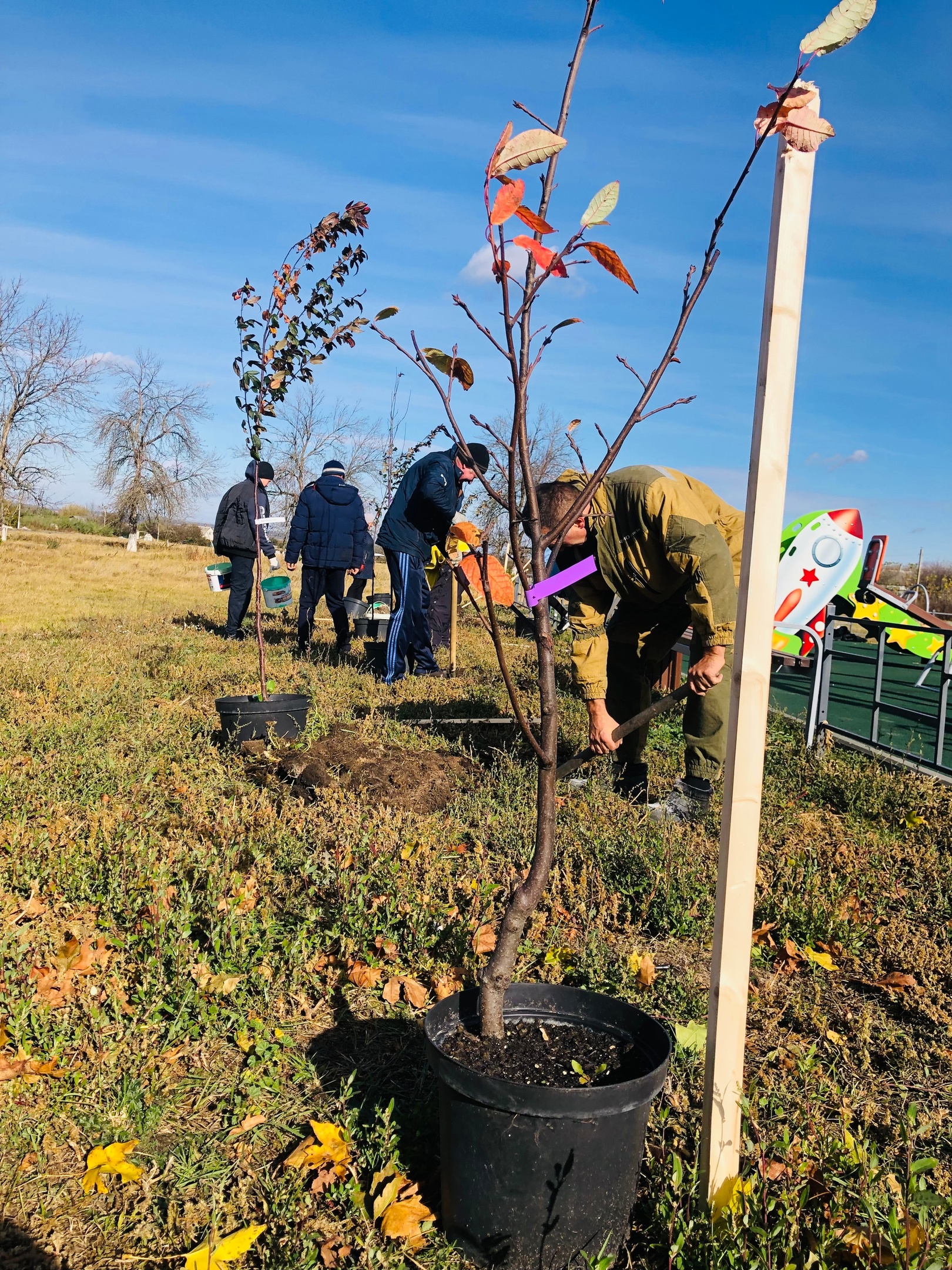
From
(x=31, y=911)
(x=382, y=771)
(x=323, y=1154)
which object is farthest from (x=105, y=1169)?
(x=382, y=771)

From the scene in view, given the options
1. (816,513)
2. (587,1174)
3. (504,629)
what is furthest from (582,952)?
(504,629)

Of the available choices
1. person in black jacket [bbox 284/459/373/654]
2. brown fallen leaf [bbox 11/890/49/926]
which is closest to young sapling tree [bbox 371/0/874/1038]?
brown fallen leaf [bbox 11/890/49/926]

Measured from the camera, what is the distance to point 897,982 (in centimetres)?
292

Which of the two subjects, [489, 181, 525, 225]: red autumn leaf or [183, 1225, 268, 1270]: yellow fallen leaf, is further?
[183, 1225, 268, 1270]: yellow fallen leaf

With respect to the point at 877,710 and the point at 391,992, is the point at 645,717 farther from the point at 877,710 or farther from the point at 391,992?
the point at 877,710

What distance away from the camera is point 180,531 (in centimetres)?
→ 5412

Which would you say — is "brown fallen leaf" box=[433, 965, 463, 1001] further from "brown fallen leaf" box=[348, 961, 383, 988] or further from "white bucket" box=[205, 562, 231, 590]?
Answer: "white bucket" box=[205, 562, 231, 590]

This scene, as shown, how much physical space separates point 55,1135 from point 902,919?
2.89 meters

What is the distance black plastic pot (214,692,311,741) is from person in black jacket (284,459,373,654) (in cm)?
388

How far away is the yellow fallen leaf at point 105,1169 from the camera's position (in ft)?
6.55

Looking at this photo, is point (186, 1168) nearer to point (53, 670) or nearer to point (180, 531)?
point (53, 670)

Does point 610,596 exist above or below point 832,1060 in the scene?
above

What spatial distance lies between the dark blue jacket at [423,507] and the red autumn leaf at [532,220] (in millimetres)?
6216

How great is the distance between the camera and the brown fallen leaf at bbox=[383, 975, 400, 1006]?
9.27 feet
